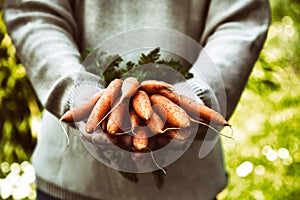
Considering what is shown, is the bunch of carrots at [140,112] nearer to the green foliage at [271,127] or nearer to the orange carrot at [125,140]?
the orange carrot at [125,140]

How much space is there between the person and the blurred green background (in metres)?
0.86

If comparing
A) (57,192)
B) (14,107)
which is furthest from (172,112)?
(14,107)

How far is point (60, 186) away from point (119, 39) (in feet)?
0.99

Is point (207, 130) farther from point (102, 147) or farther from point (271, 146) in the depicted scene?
point (271, 146)

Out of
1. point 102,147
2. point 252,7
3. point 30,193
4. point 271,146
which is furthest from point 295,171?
point 102,147

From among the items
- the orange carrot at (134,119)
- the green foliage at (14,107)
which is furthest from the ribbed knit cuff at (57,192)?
the green foliage at (14,107)

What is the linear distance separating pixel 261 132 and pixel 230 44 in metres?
1.00

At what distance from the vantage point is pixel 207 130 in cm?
92

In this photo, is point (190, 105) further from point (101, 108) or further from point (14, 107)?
point (14, 107)

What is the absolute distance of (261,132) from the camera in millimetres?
1991

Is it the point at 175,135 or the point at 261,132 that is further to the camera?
the point at 261,132

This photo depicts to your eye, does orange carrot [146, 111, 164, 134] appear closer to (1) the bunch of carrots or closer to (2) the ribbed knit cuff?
(1) the bunch of carrots

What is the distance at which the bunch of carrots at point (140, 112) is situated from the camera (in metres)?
0.83

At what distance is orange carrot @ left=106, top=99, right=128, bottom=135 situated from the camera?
82cm
